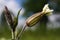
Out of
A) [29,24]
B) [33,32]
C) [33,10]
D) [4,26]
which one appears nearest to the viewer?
[29,24]

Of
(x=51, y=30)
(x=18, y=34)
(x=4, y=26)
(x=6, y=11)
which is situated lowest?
(x=18, y=34)

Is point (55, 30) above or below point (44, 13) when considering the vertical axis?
above

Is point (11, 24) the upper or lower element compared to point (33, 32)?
lower

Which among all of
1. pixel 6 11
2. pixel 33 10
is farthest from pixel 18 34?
pixel 33 10

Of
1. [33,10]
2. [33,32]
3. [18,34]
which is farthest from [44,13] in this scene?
[33,10]

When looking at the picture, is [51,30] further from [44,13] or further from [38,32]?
[44,13]

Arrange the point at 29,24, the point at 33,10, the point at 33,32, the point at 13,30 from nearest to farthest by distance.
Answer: the point at 13,30 → the point at 29,24 → the point at 33,32 → the point at 33,10

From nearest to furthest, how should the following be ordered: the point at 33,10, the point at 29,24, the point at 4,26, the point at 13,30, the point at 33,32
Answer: the point at 13,30
the point at 29,24
the point at 4,26
the point at 33,32
the point at 33,10

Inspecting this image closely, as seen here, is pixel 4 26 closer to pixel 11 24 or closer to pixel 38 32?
pixel 38 32

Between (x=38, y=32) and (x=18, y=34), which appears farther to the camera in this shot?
(x=38, y=32)
